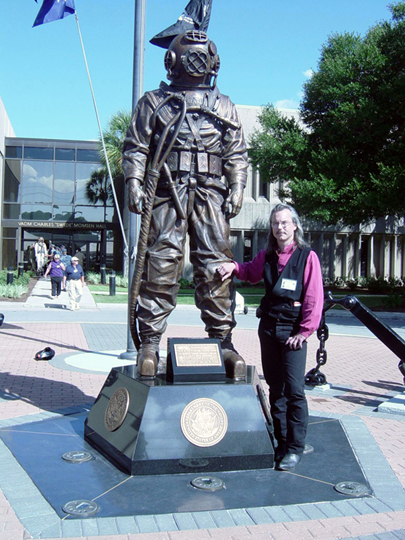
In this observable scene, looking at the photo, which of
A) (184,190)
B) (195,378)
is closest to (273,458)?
(195,378)

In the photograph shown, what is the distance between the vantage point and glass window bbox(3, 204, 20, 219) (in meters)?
29.8

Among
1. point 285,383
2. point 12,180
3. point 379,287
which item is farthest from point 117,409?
point 12,180

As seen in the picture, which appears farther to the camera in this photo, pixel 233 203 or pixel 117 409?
pixel 233 203

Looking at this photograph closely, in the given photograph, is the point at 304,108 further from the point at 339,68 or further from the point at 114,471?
the point at 114,471

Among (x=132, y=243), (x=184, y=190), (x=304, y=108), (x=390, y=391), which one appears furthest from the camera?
(x=304, y=108)

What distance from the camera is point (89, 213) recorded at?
30.4 metres

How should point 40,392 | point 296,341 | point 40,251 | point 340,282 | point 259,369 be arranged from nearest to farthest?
point 296,341 → point 40,392 → point 259,369 → point 40,251 → point 340,282

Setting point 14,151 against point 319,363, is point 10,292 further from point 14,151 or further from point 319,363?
point 14,151

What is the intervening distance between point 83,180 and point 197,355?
27804 mm

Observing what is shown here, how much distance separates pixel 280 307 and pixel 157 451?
4.01 feet

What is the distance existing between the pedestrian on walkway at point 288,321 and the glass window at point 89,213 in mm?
27521

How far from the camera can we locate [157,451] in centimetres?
347

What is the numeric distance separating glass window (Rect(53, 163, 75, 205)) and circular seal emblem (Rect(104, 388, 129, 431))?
27.4 m

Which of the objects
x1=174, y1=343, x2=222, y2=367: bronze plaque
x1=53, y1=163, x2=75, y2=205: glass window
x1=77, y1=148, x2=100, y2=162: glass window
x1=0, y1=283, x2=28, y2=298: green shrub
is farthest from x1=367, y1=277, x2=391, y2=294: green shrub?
x1=174, y1=343, x2=222, y2=367: bronze plaque
